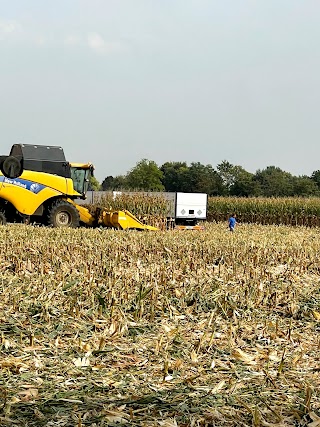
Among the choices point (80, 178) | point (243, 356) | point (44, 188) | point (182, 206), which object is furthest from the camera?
point (182, 206)

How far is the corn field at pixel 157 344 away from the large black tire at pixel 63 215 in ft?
25.6

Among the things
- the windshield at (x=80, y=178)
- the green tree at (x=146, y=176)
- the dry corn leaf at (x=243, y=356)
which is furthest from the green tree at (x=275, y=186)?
the dry corn leaf at (x=243, y=356)

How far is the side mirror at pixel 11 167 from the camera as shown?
52.9 feet

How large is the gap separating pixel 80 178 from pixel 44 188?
1.49 m

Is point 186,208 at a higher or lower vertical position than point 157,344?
higher

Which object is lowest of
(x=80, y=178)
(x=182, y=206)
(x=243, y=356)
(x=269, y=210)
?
(x=243, y=356)

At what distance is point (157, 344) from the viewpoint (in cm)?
484

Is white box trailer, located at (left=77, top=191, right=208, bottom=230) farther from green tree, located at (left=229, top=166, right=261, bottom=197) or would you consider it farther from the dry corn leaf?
green tree, located at (left=229, top=166, right=261, bottom=197)

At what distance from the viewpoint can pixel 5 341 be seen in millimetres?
4820

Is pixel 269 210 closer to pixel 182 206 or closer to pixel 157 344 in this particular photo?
pixel 182 206

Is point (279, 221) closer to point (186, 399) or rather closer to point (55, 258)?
point (55, 258)

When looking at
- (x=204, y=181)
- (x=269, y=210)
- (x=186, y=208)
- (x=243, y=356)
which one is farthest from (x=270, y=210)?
(x=204, y=181)

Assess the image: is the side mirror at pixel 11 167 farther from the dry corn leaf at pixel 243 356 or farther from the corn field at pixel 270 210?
the corn field at pixel 270 210

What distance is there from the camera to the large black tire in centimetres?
1692
